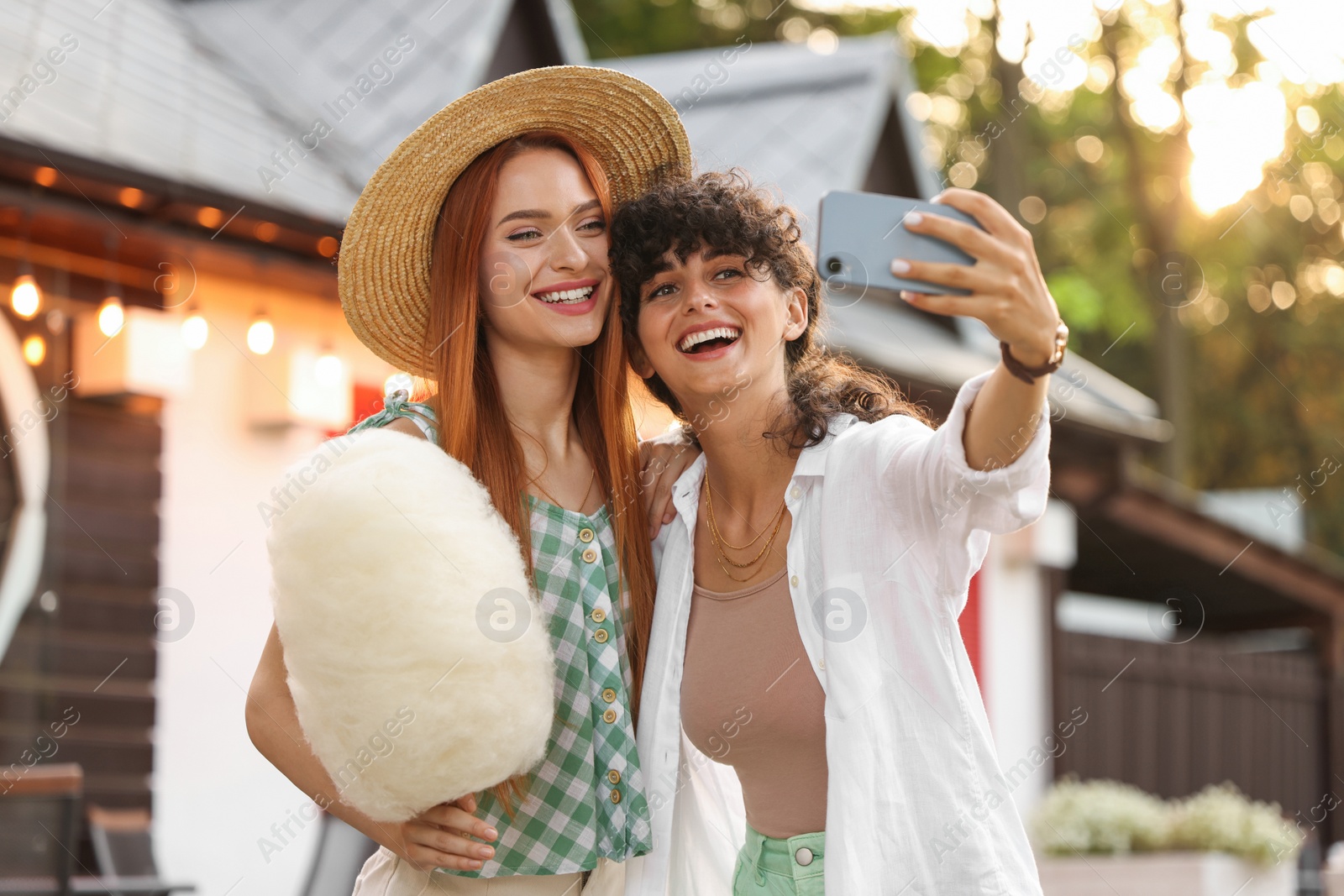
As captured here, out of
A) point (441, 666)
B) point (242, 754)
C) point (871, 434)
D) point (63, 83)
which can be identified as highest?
point (63, 83)

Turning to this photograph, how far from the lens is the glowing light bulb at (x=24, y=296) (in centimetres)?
546

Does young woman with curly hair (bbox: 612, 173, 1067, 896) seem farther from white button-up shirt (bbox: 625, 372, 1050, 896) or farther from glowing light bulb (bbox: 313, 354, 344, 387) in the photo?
glowing light bulb (bbox: 313, 354, 344, 387)

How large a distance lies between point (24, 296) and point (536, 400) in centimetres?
355

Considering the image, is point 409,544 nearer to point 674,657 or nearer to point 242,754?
point 674,657

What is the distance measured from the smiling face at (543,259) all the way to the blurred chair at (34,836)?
3.28 m

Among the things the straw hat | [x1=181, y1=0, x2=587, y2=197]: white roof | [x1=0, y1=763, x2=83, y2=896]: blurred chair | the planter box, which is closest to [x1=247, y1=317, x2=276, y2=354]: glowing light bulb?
[x1=181, y1=0, x2=587, y2=197]: white roof

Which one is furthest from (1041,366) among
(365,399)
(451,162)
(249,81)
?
(249,81)

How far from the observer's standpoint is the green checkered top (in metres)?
2.53

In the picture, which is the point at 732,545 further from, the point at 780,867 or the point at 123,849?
the point at 123,849

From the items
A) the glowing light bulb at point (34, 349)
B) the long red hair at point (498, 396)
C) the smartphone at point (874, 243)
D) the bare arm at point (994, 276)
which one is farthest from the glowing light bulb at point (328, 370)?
the bare arm at point (994, 276)

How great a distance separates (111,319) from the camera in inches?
225

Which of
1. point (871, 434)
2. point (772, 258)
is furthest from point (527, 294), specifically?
point (871, 434)

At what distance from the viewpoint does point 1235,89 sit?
66.0 feet

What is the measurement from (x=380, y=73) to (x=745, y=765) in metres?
6.15
